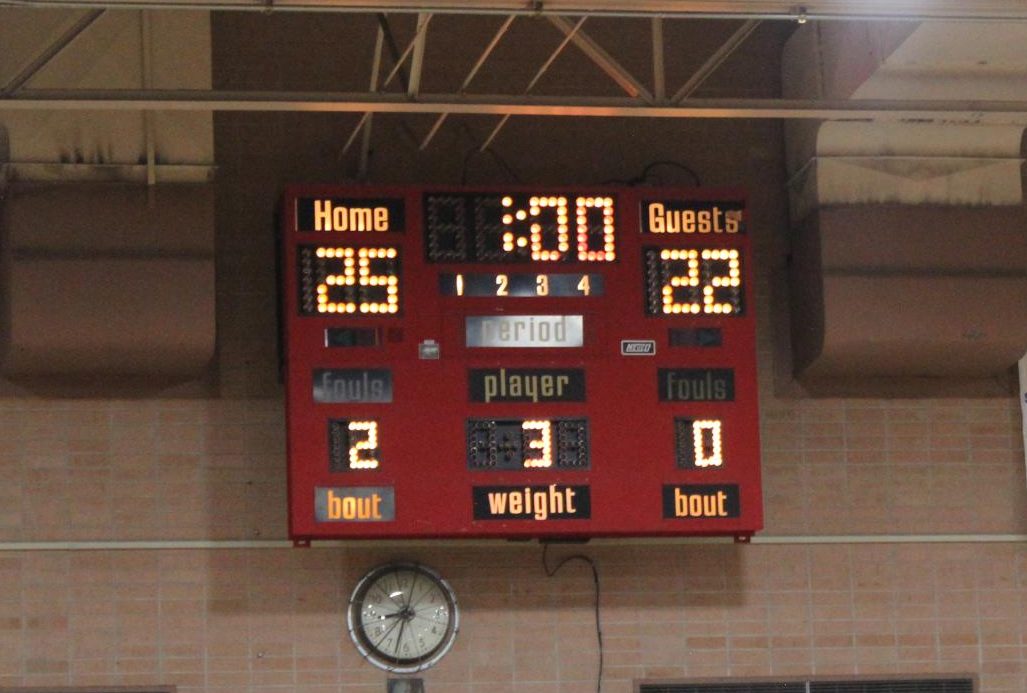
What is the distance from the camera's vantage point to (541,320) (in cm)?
881

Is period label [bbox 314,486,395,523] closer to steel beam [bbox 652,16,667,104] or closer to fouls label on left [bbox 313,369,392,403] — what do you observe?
fouls label on left [bbox 313,369,392,403]

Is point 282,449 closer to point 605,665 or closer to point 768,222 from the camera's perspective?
point 605,665

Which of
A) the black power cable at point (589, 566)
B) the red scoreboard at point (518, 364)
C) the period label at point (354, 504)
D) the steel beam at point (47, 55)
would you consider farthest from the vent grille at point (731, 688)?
the steel beam at point (47, 55)

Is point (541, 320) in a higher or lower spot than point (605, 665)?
higher

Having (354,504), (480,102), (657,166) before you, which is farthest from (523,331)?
(657,166)

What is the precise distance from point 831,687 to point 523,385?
2.33 metres

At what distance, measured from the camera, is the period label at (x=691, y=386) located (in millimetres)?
8836

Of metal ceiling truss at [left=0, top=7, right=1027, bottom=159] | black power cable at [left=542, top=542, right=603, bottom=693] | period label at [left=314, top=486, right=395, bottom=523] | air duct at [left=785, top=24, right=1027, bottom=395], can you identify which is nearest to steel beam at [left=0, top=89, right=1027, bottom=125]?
metal ceiling truss at [left=0, top=7, right=1027, bottom=159]

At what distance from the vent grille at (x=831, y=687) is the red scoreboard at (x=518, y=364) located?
1052mm

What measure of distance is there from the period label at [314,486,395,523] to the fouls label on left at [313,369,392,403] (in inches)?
16.9

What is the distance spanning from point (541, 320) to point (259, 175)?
1743 mm

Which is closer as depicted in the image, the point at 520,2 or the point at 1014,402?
the point at 520,2

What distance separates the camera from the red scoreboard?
8.60 meters

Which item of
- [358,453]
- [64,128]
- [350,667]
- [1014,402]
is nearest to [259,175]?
[64,128]
